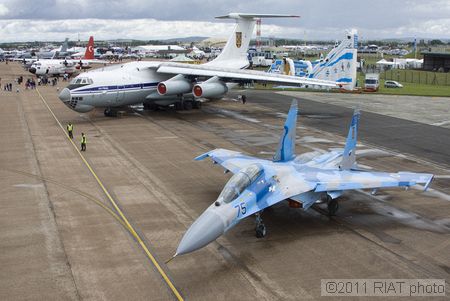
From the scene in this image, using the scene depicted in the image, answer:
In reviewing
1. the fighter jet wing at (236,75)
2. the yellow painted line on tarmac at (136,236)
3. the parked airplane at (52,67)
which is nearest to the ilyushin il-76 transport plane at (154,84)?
the fighter jet wing at (236,75)

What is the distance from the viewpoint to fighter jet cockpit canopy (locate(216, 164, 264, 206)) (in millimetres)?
13914

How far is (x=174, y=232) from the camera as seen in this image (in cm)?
1562

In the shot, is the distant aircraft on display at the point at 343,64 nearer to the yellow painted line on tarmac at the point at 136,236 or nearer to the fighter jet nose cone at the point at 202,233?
the yellow painted line on tarmac at the point at 136,236

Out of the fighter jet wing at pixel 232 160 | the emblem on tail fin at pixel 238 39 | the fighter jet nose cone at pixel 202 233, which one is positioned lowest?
the fighter jet nose cone at pixel 202 233

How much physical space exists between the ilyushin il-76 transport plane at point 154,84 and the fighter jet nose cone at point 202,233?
24253 mm

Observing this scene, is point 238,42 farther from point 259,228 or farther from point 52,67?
point 52,67

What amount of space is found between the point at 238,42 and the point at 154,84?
36.8 feet

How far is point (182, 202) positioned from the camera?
18609mm

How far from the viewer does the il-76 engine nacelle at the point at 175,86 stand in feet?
126

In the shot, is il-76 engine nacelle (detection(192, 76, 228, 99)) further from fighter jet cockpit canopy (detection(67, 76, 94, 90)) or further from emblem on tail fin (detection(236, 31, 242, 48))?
fighter jet cockpit canopy (detection(67, 76, 94, 90))

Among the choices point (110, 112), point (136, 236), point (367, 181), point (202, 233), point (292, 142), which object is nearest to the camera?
point (202, 233)

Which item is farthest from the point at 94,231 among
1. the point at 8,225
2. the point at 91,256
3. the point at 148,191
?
the point at 148,191

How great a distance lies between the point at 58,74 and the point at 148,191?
204 ft

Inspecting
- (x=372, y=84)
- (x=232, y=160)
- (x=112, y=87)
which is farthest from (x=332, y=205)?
(x=372, y=84)
